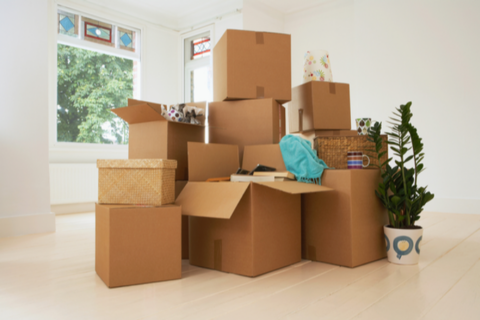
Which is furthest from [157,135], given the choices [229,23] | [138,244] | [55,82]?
[229,23]

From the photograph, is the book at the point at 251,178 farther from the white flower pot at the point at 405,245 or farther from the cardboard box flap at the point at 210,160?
the white flower pot at the point at 405,245

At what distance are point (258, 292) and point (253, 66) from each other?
1236 millimetres

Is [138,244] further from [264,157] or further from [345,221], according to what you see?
[345,221]

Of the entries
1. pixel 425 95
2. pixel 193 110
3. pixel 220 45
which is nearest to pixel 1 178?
pixel 193 110

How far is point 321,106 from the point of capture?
7.25ft

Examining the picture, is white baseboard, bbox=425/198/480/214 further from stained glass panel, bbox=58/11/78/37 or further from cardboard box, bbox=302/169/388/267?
stained glass panel, bbox=58/11/78/37

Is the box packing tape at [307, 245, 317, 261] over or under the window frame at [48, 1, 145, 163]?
under

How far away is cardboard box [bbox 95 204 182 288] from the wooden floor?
0.05 m

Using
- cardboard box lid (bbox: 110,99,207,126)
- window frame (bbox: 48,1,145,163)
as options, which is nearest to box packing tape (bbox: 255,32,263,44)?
cardboard box lid (bbox: 110,99,207,126)

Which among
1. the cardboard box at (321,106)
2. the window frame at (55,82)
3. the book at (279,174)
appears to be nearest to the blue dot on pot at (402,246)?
the book at (279,174)

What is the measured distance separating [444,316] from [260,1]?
4223mm

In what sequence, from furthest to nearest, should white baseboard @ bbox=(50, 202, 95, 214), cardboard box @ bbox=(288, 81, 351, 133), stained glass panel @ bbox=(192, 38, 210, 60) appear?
stained glass panel @ bbox=(192, 38, 210, 60), white baseboard @ bbox=(50, 202, 95, 214), cardboard box @ bbox=(288, 81, 351, 133)

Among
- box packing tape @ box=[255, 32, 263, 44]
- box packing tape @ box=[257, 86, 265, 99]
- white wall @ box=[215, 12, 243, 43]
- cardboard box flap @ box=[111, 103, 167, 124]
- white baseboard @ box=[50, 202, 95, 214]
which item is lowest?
white baseboard @ box=[50, 202, 95, 214]

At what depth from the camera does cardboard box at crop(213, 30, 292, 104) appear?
202 centimetres
